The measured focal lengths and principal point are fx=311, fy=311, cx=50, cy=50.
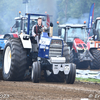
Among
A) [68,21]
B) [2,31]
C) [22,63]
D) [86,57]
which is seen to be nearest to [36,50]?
[22,63]

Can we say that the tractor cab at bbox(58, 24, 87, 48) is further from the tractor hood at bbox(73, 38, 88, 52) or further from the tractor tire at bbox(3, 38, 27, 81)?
the tractor tire at bbox(3, 38, 27, 81)

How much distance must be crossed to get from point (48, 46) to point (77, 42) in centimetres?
713

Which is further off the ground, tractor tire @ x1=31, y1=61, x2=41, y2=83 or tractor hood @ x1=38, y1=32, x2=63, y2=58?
tractor hood @ x1=38, y1=32, x2=63, y2=58

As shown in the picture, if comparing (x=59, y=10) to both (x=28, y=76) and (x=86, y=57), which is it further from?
(x=28, y=76)

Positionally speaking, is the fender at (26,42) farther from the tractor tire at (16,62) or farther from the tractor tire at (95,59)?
the tractor tire at (95,59)

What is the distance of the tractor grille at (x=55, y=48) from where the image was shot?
29.9ft

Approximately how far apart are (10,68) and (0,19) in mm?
29449

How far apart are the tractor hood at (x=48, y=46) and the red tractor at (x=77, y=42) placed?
6.17m

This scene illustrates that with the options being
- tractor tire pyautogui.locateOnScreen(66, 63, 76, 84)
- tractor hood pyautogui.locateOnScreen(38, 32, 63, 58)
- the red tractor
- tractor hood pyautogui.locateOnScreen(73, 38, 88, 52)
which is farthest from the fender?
tractor hood pyautogui.locateOnScreen(73, 38, 88, 52)

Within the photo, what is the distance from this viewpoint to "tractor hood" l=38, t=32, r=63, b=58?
9070 mm

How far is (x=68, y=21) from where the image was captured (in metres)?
35.5

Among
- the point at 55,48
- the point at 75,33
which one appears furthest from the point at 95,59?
the point at 55,48

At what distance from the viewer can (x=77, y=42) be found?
52.6ft

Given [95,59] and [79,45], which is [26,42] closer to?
[79,45]
